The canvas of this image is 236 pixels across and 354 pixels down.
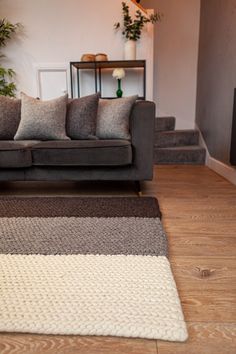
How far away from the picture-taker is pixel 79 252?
3.85ft

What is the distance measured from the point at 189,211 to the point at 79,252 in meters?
0.83

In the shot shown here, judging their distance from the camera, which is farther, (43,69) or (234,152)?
(43,69)

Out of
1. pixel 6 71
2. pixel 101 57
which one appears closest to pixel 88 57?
pixel 101 57

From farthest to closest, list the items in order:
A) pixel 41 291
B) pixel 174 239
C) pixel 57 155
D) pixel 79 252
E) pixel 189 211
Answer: pixel 57 155
pixel 189 211
pixel 174 239
pixel 79 252
pixel 41 291

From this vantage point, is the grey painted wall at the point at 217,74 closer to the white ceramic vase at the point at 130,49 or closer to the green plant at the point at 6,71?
the white ceramic vase at the point at 130,49

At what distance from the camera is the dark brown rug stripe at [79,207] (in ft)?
5.29

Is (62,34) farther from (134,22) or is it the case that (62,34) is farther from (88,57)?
(134,22)

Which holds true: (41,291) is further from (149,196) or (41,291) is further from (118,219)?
(149,196)

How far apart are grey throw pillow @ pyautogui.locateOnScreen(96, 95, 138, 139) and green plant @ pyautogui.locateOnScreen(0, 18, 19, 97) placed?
77.7 inches

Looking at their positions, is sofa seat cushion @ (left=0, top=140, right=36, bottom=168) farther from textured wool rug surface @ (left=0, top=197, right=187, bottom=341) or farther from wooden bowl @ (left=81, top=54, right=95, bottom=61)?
wooden bowl @ (left=81, top=54, right=95, bottom=61)

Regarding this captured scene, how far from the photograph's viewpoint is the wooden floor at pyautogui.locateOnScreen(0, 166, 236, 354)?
2.40 feet

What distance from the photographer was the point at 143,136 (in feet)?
6.50

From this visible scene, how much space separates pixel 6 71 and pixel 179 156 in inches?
99.3

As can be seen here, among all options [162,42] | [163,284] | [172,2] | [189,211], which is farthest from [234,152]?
[172,2]
